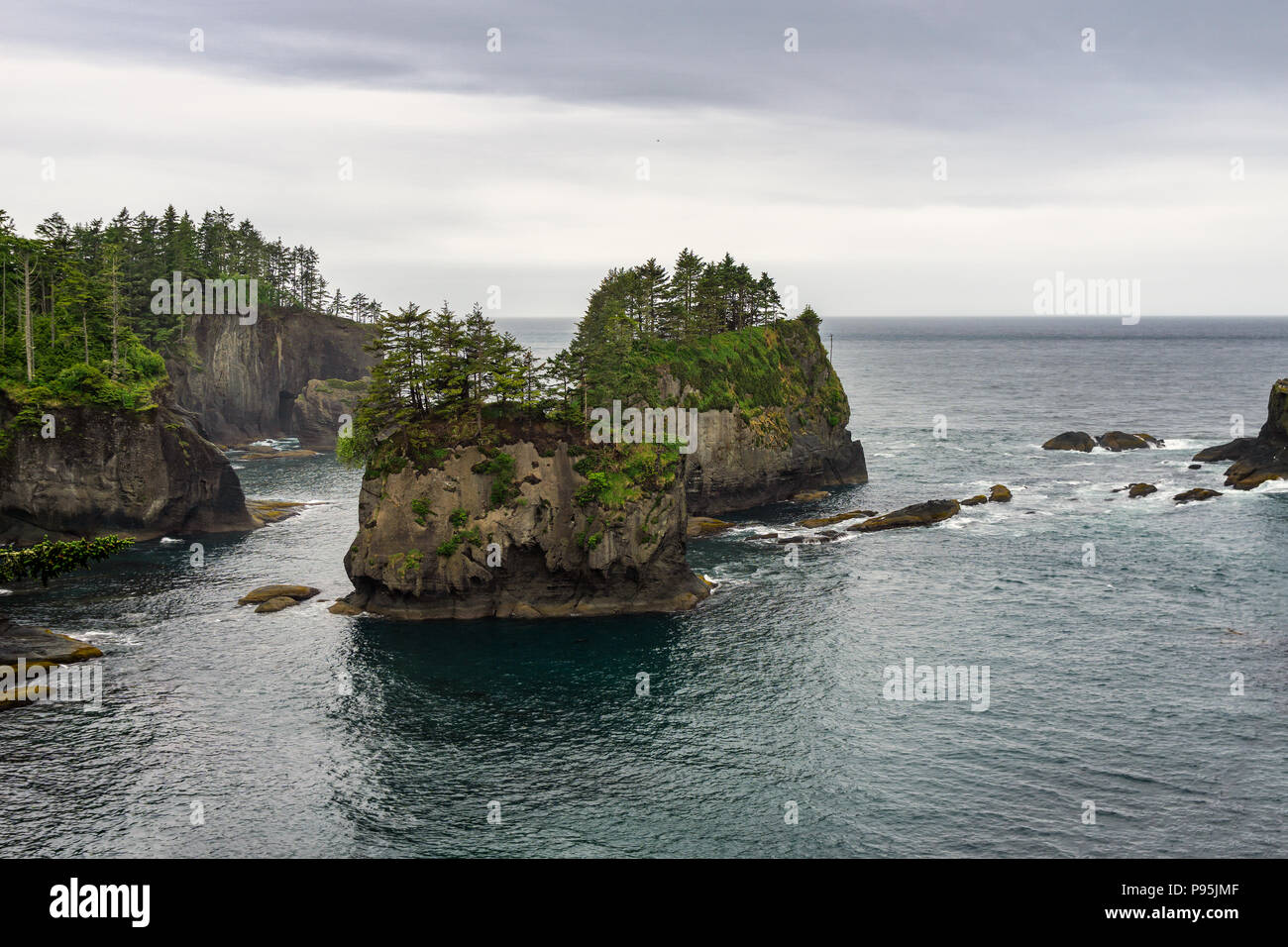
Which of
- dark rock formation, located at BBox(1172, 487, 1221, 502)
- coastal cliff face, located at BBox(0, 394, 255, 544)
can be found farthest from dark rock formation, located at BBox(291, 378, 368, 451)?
dark rock formation, located at BBox(1172, 487, 1221, 502)

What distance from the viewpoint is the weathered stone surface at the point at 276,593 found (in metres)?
80.8

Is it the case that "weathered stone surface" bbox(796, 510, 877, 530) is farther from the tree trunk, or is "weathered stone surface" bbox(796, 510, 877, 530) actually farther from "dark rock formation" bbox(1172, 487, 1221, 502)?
the tree trunk

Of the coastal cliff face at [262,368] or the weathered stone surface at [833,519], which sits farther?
the coastal cliff face at [262,368]

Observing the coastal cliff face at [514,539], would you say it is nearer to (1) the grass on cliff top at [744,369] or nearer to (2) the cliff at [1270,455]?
(1) the grass on cliff top at [744,369]

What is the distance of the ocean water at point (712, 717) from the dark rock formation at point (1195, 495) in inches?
571

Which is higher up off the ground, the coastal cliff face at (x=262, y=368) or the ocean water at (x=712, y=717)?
the coastal cliff face at (x=262, y=368)

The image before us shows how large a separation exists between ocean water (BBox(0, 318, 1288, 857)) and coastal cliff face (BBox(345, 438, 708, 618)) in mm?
2864

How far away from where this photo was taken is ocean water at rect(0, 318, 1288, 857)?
4672 centimetres

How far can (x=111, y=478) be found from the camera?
97.4 meters
